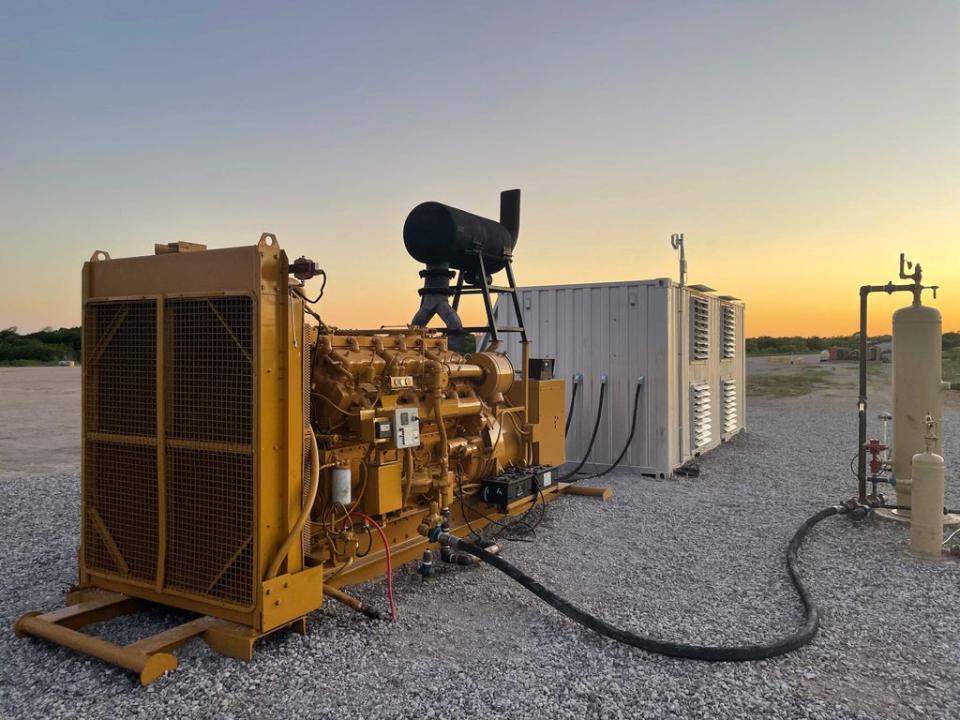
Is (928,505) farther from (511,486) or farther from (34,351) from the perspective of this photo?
(34,351)

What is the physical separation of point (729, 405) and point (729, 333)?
134 cm

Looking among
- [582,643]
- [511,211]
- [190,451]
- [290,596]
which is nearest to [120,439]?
[190,451]

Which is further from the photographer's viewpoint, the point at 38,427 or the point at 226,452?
the point at 38,427

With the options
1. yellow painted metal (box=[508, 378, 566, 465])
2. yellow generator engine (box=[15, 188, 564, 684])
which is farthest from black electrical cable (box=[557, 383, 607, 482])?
yellow generator engine (box=[15, 188, 564, 684])

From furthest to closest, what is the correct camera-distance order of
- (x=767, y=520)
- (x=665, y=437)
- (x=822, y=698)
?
1. (x=665, y=437)
2. (x=767, y=520)
3. (x=822, y=698)

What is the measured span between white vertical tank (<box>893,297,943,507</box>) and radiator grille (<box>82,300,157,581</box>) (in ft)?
22.9

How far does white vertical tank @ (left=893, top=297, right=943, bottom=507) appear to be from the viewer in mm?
7242

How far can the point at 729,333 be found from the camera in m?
13.1

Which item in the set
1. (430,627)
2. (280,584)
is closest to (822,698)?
(430,627)

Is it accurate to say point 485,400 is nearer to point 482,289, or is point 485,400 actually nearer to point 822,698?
point 482,289

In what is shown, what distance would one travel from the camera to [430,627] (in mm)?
4492

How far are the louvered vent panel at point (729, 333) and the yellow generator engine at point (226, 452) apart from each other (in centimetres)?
892

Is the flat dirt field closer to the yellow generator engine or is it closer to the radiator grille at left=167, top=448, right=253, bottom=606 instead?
the yellow generator engine

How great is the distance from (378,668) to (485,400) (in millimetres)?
3140
